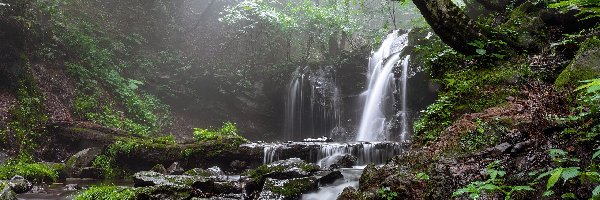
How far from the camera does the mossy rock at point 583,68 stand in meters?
4.23

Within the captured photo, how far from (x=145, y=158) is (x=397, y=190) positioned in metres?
9.55

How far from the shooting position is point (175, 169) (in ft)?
35.4

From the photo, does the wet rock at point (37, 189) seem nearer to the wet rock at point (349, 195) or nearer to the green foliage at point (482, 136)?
the wet rock at point (349, 195)

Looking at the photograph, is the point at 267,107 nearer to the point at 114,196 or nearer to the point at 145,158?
the point at 145,158

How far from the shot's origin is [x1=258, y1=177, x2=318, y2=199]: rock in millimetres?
6941

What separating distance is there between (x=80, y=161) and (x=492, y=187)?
1137 cm

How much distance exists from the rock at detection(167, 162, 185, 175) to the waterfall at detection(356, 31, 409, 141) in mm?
8629

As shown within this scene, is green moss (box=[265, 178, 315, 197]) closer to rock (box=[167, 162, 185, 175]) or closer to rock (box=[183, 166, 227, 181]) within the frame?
rock (box=[183, 166, 227, 181])

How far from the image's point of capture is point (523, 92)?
4766 mm

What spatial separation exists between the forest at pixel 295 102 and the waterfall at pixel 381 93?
0.28 ft

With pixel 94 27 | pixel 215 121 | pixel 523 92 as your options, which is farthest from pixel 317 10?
pixel 523 92

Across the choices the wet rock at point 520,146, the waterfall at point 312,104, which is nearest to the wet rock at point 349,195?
the wet rock at point 520,146

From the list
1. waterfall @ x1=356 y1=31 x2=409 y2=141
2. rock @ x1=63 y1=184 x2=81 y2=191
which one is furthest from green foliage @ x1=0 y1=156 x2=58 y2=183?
waterfall @ x1=356 y1=31 x2=409 y2=141

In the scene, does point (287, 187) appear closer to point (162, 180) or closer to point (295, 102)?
point (162, 180)
